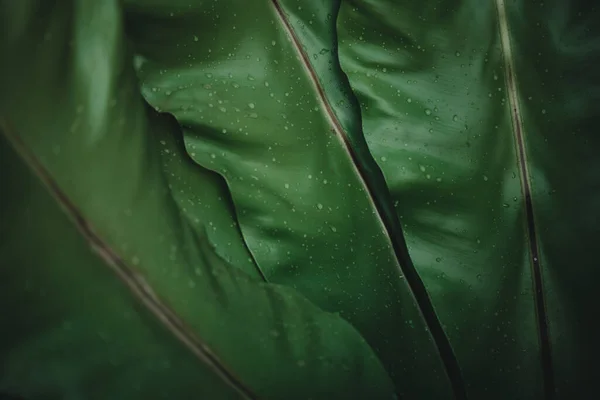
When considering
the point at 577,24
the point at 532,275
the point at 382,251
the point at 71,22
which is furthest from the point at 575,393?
the point at 71,22

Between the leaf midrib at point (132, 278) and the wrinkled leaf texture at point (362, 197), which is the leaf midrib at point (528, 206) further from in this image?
the leaf midrib at point (132, 278)

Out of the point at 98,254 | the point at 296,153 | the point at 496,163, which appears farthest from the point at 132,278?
the point at 496,163

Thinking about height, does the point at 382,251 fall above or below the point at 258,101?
below

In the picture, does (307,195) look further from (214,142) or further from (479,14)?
(479,14)

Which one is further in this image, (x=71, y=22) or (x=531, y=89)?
(x=531, y=89)

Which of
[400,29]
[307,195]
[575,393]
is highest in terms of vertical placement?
[400,29]

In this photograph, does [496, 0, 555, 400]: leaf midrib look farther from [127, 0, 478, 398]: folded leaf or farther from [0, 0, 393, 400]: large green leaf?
[0, 0, 393, 400]: large green leaf

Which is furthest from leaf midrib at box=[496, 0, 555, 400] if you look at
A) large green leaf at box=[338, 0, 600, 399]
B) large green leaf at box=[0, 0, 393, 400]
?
large green leaf at box=[0, 0, 393, 400]
